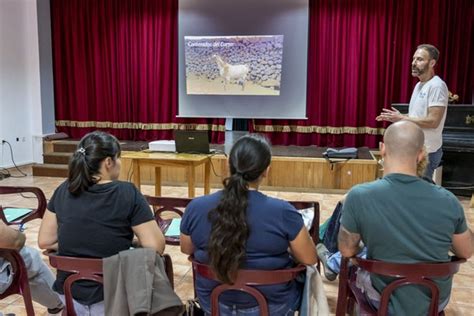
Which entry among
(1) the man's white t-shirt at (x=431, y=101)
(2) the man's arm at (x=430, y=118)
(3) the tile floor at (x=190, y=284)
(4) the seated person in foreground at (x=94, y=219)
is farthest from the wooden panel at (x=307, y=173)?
(4) the seated person in foreground at (x=94, y=219)

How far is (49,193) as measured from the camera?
216 inches

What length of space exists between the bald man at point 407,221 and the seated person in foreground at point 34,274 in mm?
1269

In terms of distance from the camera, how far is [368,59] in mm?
6340

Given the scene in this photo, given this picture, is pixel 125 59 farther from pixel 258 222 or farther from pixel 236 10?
pixel 258 222

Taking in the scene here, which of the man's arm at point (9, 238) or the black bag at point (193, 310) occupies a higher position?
the man's arm at point (9, 238)

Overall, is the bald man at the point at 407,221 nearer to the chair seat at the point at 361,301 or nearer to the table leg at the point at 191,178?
the chair seat at the point at 361,301

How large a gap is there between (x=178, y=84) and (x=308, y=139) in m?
2.12

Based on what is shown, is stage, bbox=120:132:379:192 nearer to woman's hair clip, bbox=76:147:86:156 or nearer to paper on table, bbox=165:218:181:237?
paper on table, bbox=165:218:181:237

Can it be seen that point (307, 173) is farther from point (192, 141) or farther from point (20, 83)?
point (20, 83)

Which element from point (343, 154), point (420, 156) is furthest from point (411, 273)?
point (343, 154)

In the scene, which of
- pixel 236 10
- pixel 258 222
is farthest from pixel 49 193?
pixel 258 222

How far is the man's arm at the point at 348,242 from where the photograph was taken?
1.63 metres

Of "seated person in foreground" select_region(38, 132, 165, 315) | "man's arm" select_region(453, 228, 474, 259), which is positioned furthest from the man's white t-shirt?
"seated person in foreground" select_region(38, 132, 165, 315)

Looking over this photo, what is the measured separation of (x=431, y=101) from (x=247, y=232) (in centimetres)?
211
